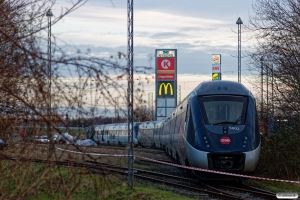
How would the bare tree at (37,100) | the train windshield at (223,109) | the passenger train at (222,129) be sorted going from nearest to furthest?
the bare tree at (37,100)
the passenger train at (222,129)
the train windshield at (223,109)

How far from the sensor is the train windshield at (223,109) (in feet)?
60.7

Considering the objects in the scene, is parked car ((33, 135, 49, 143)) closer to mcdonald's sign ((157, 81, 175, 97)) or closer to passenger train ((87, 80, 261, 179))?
passenger train ((87, 80, 261, 179))

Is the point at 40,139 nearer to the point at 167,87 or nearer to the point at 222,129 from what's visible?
the point at 222,129

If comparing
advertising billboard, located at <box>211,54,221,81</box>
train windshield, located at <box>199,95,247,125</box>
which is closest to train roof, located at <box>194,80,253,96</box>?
train windshield, located at <box>199,95,247,125</box>

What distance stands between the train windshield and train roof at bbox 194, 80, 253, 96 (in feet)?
0.60

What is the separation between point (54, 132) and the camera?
6.89 metres

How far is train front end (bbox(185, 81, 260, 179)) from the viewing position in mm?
18047

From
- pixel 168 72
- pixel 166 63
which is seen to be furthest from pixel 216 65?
pixel 166 63

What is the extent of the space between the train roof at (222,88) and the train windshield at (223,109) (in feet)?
0.60

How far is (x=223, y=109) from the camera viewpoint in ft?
61.3

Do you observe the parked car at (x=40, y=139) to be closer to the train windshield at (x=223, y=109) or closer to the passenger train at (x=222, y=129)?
the passenger train at (x=222, y=129)

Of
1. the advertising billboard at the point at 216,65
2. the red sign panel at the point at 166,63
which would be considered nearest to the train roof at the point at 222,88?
the advertising billboard at the point at 216,65

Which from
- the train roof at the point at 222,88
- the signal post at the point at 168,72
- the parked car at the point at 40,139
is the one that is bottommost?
the parked car at the point at 40,139

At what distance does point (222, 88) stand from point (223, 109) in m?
0.81
